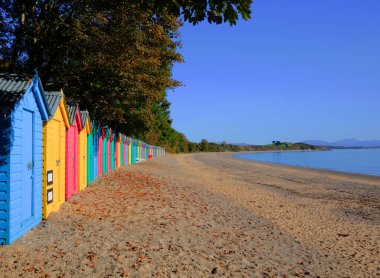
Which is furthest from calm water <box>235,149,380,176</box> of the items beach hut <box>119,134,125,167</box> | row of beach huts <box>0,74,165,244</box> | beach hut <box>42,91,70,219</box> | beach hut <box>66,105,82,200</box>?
beach hut <box>42,91,70,219</box>

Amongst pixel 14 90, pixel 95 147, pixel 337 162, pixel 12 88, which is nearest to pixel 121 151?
pixel 95 147

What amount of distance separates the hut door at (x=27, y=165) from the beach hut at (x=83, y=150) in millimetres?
5827

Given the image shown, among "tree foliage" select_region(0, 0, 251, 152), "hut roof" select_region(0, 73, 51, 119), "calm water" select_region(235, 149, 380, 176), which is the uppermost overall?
"tree foliage" select_region(0, 0, 251, 152)

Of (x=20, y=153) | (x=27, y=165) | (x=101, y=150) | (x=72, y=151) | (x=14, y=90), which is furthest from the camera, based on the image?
(x=101, y=150)

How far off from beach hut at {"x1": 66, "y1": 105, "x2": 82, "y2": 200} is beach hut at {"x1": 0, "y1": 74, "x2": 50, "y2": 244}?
9.48ft

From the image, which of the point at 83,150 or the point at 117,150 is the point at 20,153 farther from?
the point at 117,150

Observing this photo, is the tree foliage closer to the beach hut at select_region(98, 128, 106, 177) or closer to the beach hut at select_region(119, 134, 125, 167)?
the beach hut at select_region(98, 128, 106, 177)

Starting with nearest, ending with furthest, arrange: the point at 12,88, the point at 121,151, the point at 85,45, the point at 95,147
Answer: the point at 12,88
the point at 85,45
the point at 95,147
the point at 121,151

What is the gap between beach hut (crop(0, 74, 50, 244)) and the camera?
6328 mm

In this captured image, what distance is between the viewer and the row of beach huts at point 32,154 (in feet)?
20.8

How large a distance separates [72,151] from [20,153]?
5.07 m

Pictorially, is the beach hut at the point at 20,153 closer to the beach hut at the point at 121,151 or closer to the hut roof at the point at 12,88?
the hut roof at the point at 12,88

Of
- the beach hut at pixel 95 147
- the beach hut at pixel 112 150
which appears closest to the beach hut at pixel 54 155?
the beach hut at pixel 95 147

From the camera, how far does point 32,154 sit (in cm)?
758
